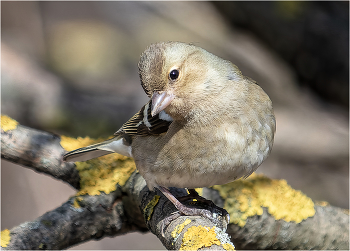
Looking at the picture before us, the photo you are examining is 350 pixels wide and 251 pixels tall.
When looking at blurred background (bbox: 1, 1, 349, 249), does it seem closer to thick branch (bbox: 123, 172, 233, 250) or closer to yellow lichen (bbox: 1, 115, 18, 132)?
yellow lichen (bbox: 1, 115, 18, 132)

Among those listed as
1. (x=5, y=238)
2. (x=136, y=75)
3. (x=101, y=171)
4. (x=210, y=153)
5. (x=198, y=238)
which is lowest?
(x=5, y=238)

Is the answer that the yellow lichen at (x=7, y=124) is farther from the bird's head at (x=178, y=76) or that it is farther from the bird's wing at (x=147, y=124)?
the bird's head at (x=178, y=76)

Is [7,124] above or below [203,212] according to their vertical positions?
below

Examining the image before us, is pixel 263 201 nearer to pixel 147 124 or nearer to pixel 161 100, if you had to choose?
pixel 147 124

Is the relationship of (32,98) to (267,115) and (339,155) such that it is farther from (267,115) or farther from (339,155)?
(339,155)

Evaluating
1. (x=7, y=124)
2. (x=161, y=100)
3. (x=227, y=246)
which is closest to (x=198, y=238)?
(x=227, y=246)

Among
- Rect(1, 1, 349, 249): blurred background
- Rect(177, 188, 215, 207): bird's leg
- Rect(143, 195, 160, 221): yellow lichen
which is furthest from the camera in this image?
Rect(1, 1, 349, 249): blurred background

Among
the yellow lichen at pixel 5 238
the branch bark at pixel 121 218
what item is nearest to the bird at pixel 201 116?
the branch bark at pixel 121 218

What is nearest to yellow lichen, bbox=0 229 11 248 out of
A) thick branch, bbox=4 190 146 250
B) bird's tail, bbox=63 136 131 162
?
thick branch, bbox=4 190 146 250
